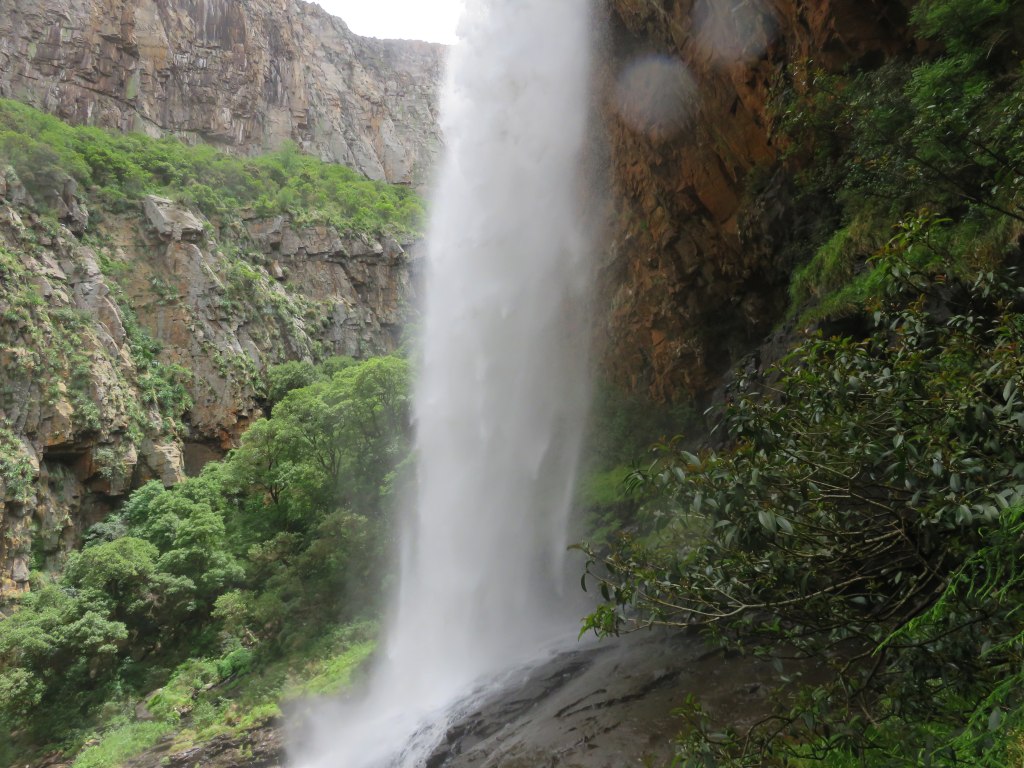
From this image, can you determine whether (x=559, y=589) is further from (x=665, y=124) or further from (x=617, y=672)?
(x=665, y=124)

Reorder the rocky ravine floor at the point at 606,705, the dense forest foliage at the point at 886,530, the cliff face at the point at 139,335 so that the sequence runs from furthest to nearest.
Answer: the cliff face at the point at 139,335, the rocky ravine floor at the point at 606,705, the dense forest foliage at the point at 886,530

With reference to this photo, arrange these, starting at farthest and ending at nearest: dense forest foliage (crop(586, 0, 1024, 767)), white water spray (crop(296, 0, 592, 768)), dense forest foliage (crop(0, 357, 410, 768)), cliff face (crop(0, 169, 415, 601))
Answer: cliff face (crop(0, 169, 415, 601)) → dense forest foliage (crop(0, 357, 410, 768)) → white water spray (crop(296, 0, 592, 768)) → dense forest foliage (crop(586, 0, 1024, 767))

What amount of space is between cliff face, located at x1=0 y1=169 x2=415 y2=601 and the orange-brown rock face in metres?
23.9

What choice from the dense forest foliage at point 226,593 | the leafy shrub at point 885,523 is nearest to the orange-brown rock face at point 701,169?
the leafy shrub at point 885,523

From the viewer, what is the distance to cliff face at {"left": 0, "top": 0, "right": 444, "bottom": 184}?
45.1m

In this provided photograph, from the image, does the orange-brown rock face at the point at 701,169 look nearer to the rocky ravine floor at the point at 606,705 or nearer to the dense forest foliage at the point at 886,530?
the dense forest foliage at the point at 886,530

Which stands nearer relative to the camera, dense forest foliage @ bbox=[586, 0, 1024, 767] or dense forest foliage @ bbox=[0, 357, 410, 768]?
dense forest foliage @ bbox=[586, 0, 1024, 767]

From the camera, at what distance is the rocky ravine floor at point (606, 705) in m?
5.88

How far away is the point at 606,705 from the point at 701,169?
9.93 metres

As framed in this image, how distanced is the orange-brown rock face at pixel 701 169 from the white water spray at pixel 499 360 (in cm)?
191

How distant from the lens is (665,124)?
12.3 metres

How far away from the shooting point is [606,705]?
678 centimetres

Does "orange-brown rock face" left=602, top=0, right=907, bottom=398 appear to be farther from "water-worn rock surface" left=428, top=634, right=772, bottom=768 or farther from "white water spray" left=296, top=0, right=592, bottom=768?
"water-worn rock surface" left=428, top=634, right=772, bottom=768

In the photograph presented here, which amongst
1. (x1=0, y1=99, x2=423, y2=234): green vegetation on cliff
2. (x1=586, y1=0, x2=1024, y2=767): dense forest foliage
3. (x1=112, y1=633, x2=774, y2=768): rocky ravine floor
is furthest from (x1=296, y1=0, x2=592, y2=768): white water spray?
(x1=0, y1=99, x2=423, y2=234): green vegetation on cliff
